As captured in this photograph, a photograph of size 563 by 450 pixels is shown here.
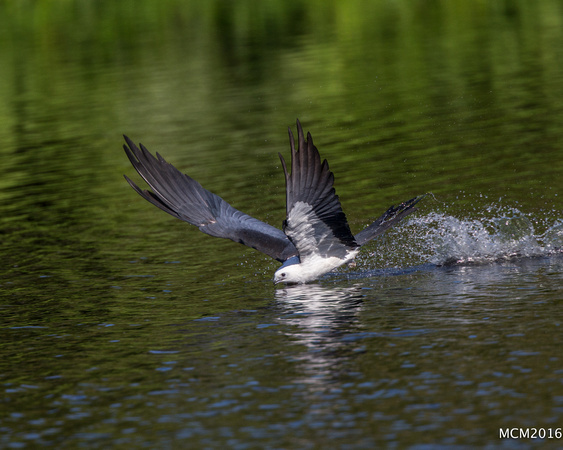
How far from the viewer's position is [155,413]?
27.0 feet

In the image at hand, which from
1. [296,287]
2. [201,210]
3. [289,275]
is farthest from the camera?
[201,210]

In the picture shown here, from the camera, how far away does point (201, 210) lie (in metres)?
12.7

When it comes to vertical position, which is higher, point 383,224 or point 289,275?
point 383,224

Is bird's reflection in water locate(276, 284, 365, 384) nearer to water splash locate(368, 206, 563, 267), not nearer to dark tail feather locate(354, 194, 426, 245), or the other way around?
dark tail feather locate(354, 194, 426, 245)

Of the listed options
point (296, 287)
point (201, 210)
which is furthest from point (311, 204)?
point (201, 210)

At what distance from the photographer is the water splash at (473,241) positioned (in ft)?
41.0

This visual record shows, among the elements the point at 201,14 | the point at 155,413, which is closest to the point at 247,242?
the point at 155,413

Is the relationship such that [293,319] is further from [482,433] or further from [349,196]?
[349,196]

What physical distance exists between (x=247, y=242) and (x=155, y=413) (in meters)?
4.28

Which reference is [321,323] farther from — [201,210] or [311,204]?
[201,210]

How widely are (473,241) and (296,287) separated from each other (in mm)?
2482

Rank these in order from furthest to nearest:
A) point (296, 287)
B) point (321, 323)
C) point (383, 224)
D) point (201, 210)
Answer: point (201, 210) < point (296, 287) < point (383, 224) < point (321, 323)

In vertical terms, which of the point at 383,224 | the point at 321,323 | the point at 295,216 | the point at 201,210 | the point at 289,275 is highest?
the point at 295,216

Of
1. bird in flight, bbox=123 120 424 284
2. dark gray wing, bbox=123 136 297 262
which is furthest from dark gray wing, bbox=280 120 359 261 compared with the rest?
dark gray wing, bbox=123 136 297 262
